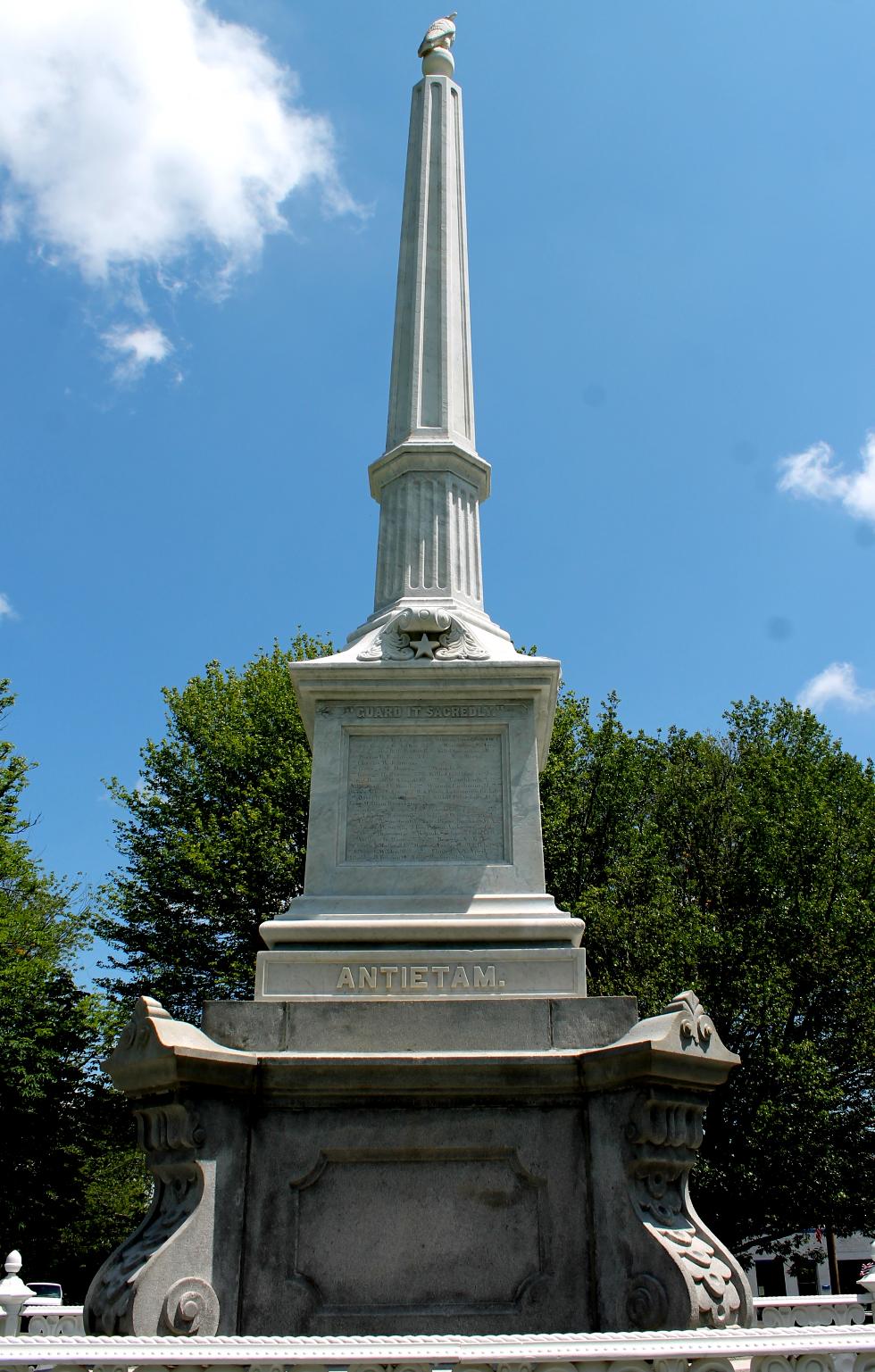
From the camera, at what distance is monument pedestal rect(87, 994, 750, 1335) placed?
5.88 m

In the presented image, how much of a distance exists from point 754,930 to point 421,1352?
1705cm

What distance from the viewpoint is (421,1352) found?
388cm

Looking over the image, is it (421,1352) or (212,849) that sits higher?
(212,849)

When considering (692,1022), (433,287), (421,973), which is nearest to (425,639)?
(421,973)

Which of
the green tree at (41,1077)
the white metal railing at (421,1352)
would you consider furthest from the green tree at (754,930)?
the white metal railing at (421,1352)

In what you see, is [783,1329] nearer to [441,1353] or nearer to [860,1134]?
[441,1353]

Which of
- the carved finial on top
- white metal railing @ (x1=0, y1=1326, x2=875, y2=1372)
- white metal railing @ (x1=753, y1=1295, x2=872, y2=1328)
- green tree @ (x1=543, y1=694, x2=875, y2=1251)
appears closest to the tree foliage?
green tree @ (x1=543, y1=694, x2=875, y2=1251)

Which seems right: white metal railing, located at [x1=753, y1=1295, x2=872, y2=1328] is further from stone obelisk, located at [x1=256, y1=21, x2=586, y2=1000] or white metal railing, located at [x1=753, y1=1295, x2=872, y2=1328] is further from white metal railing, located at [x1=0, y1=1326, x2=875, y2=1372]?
white metal railing, located at [x1=0, y1=1326, x2=875, y2=1372]

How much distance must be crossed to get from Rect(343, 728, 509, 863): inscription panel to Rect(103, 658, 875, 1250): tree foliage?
11.6 m

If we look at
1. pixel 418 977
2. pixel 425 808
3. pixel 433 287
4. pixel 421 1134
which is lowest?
pixel 421 1134

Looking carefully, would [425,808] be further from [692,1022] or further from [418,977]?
[692,1022]

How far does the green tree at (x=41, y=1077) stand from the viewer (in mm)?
21219

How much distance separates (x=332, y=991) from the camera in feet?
23.1

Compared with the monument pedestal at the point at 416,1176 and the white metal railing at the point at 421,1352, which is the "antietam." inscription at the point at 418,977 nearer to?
the monument pedestal at the point at 416,1176
